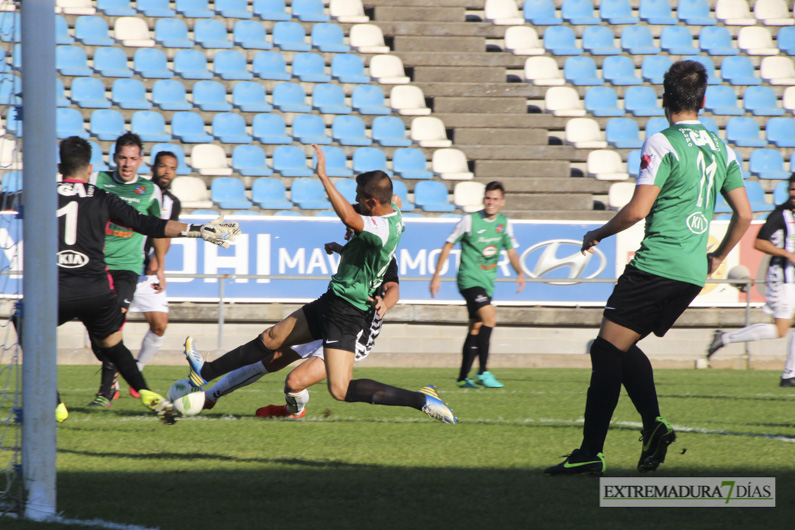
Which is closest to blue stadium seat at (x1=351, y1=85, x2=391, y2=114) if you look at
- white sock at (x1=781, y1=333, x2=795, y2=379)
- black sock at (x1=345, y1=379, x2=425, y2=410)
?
white sock at (x1=781, y1=333, x2=795, y2=379)

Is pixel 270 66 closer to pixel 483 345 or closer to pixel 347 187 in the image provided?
pixel 347 187

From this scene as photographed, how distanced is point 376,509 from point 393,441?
1.87m

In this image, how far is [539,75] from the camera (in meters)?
18.3

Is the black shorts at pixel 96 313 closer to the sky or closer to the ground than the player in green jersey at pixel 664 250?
closer to the ground

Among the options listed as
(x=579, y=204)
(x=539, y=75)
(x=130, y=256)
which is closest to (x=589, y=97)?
(x=539, y=75)

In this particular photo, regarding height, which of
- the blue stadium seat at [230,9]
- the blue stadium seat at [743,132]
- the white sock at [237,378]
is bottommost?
the white sock at [237,378]

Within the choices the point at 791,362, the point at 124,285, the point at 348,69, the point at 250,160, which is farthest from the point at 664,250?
the point at 348,69

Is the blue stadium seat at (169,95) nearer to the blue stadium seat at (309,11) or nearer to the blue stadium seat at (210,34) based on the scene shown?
the blue stadium seat at (210,34)

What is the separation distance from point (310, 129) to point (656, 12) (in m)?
8.22

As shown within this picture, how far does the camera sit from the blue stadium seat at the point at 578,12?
19172 mm

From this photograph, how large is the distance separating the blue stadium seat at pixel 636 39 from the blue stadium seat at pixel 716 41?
962mm

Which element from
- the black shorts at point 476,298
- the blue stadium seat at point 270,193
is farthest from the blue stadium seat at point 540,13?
the black shorts at point 476,298

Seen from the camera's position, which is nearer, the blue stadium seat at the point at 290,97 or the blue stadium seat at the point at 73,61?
the blue stadium seat at the point at 73,61
